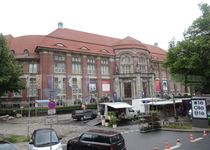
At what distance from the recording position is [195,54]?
26859mm

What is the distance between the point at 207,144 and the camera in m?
15.3

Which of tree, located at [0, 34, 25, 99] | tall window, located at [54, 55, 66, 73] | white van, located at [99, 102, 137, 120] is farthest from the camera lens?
tall window, located at [54, 55, 66, 73]

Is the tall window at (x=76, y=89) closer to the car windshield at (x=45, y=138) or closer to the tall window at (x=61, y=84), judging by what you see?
the tall window at (x=61, y=84)

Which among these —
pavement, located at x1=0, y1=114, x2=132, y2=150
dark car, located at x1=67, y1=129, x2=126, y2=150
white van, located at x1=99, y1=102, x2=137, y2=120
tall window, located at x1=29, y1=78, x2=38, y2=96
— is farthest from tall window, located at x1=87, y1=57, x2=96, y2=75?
dark car, located at x1=67, y1=129, x2=126, y2=150

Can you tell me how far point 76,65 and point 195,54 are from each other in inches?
1272

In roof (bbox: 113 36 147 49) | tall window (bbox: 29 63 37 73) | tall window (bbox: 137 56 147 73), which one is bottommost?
tall window (bbox: 29 63 37 73)

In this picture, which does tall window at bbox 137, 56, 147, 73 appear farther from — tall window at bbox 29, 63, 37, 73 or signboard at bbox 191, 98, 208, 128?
signboard at bbox 191, 98, 208, 128

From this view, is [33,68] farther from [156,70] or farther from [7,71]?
[156,70]

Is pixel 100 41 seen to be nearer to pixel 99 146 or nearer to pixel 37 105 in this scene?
pixel 37 105

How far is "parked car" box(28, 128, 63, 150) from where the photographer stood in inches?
494

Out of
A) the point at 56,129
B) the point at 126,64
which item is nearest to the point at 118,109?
the point at 56,129

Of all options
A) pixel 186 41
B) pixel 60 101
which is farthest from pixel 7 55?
pixel 186 41

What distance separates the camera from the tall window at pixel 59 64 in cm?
5067

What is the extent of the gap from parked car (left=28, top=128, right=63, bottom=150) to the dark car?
3.59ft
